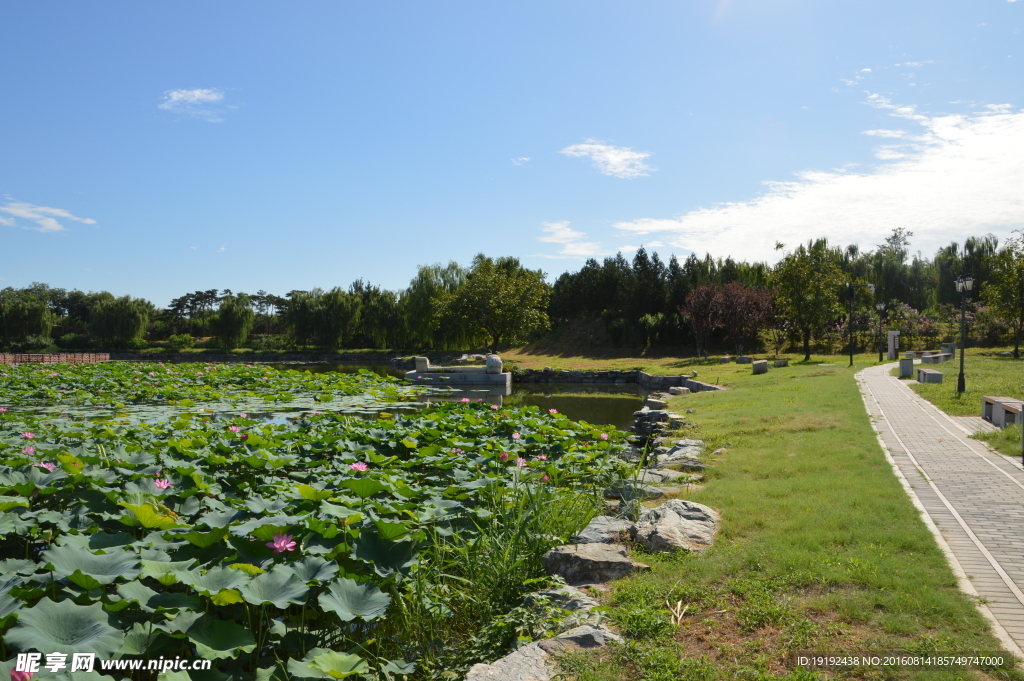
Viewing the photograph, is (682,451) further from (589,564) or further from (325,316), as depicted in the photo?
(325,316)

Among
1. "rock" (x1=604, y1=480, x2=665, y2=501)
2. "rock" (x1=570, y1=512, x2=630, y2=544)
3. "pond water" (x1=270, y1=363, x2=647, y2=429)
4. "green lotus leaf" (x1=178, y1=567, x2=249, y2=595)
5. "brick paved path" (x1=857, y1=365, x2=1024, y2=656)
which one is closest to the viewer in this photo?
"green lotus leaf" (x1=178, y1=567, x2=249, y2=595)

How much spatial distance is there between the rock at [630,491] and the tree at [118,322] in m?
51.7

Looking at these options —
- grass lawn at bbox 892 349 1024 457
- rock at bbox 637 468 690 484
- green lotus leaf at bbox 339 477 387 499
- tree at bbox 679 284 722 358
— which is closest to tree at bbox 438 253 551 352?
tree at bbox 679 284 722 358

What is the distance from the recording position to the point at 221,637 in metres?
2.57

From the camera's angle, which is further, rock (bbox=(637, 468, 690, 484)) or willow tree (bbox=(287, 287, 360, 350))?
willow tree (bbox=(287, 287, 360, 350))

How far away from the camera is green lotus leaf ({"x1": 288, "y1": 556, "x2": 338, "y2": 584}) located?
2.93m

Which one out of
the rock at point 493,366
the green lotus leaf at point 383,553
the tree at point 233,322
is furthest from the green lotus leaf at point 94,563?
the tree at point 233,322

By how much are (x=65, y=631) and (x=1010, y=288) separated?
29.8 metres

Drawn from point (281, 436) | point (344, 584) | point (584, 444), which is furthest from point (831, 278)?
point (344, 584)

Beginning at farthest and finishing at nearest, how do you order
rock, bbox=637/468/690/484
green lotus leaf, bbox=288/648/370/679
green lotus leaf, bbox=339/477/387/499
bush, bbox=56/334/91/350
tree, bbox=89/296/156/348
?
bush, bbox=56/334/91/350 < tree, bbox=89/296/156/348 < rock, bbox=637/468/690/484 < green lotus leaf, bbox=339/477/387/499 < green lotus leaf, bbox=288/648/370/679

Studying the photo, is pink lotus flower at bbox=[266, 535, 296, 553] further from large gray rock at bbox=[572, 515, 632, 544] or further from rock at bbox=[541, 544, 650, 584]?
large gray rock at bbox=[572, 515, 632, 544]

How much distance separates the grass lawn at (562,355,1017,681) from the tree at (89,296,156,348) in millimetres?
52399

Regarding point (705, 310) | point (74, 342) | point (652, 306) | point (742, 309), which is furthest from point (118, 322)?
point (742, 309)

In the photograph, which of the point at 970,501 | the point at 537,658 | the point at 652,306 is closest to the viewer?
the point at 537,658
